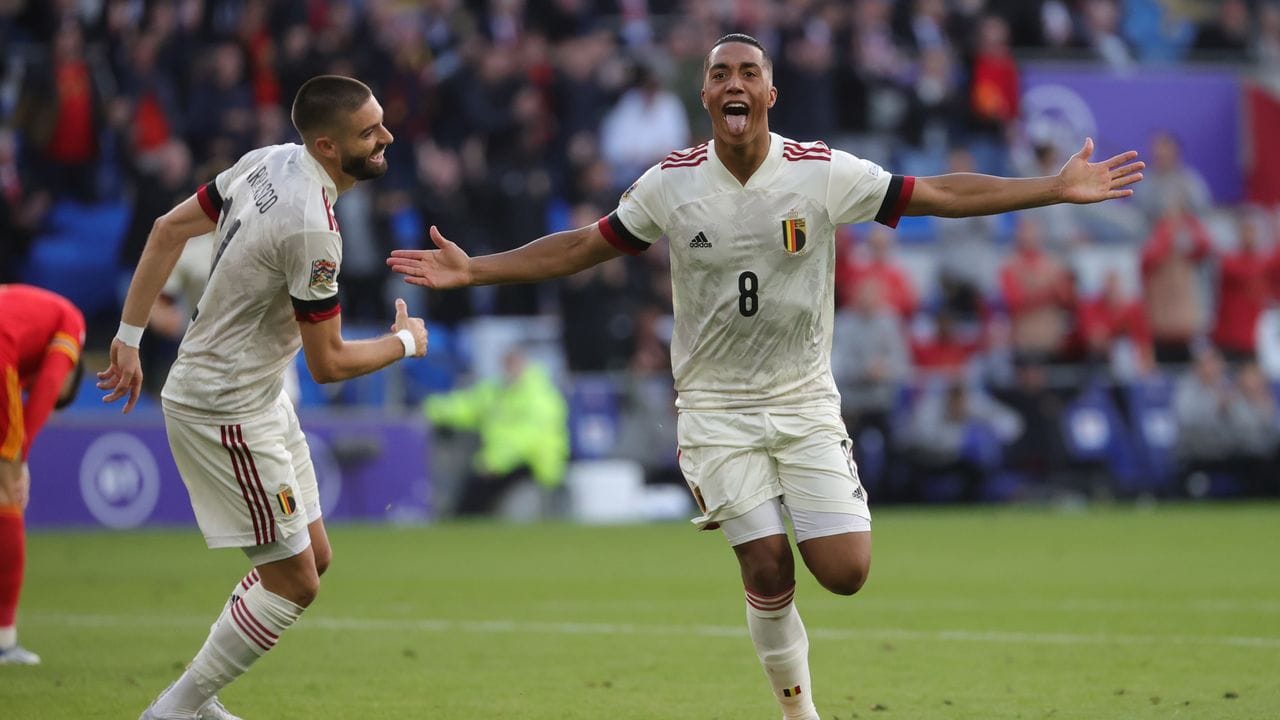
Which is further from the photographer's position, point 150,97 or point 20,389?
point 150,97

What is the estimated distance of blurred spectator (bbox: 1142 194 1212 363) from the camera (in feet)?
72.3

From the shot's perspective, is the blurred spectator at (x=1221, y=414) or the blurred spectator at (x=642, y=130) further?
the blurred spectator at (x=642, y=130)

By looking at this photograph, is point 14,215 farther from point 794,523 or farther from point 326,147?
point 794,523

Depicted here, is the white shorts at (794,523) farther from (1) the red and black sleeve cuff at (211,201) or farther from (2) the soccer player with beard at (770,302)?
(1) the red and black sleeve cuff at (211,201)

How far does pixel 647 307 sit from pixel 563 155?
108 inches

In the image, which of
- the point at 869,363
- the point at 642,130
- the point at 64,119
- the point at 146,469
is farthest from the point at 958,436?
the point at 64,119

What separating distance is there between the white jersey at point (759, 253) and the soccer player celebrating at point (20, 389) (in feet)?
12.6

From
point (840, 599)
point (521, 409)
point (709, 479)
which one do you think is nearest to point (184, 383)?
point (709, 479)

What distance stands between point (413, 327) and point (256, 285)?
631mm

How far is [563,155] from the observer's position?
22.5m

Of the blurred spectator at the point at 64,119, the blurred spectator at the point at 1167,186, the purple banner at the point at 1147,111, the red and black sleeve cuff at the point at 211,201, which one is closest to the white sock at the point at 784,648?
the red and black sleeve cuff at the point at 211,201

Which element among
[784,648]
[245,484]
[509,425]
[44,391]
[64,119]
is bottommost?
[509,425]

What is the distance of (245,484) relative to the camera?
23.5ft

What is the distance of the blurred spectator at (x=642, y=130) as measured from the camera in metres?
22.1
